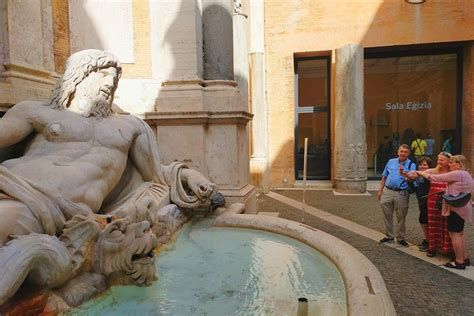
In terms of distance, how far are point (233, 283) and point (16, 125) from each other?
1.85 meters

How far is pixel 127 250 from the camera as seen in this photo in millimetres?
2184

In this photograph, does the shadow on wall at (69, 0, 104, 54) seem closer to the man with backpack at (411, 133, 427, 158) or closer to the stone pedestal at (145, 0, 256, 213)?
the stone pedestal at (145, 0, 256, 213)

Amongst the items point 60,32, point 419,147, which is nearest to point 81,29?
A: point 60,32

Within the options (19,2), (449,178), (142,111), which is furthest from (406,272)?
(19,2)

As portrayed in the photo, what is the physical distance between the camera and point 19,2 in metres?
3.96

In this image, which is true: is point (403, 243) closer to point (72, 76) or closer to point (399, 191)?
point (399, 191)

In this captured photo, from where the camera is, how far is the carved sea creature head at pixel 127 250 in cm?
214

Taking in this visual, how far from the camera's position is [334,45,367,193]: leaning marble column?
33.4 feet

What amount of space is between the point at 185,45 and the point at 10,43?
6.49 ft

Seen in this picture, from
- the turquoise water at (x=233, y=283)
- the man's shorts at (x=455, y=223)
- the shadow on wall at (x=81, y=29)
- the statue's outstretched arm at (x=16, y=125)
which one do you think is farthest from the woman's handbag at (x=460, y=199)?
the shadow on wall at (x=81, y=29)

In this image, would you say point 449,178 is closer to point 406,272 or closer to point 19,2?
point 406,272

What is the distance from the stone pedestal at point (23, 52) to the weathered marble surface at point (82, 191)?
1102 mm

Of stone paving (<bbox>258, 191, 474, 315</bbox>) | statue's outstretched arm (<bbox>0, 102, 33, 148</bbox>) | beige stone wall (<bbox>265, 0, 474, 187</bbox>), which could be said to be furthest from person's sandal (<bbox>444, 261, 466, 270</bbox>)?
beige stone wall (<bbox>265, 0, 474, 187</bbox>)

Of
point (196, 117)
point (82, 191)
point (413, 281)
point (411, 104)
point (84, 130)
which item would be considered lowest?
point (413, 281)
